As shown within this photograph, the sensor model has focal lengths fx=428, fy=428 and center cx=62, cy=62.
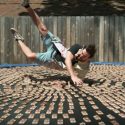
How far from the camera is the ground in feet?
59.4

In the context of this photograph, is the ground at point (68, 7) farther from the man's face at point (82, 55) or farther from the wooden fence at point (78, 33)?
the man's face at point (82, 55)

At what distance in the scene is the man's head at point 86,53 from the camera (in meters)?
6.25

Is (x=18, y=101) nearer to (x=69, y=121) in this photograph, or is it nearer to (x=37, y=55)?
(x=69, y=121)

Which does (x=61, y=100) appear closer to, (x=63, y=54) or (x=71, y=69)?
(x=71, y=69)

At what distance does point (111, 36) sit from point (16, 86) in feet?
23.4

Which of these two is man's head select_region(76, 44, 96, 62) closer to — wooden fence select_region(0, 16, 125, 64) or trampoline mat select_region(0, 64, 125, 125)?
trampoline mat select_region(0, 64, 125, 125)

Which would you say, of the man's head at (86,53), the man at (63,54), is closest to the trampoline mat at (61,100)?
the man at (63,54)

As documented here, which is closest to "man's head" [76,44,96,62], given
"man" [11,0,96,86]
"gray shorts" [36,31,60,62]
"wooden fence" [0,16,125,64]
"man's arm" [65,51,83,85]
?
"man" [11,0,96,86]

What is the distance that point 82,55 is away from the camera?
643cm

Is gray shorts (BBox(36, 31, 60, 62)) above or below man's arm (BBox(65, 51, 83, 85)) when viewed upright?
above

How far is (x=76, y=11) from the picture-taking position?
18.3 meters

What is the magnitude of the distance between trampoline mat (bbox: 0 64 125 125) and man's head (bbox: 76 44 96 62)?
1.39ft

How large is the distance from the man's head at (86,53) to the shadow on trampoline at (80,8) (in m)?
11.4

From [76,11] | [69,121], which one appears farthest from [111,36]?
[69,121]
